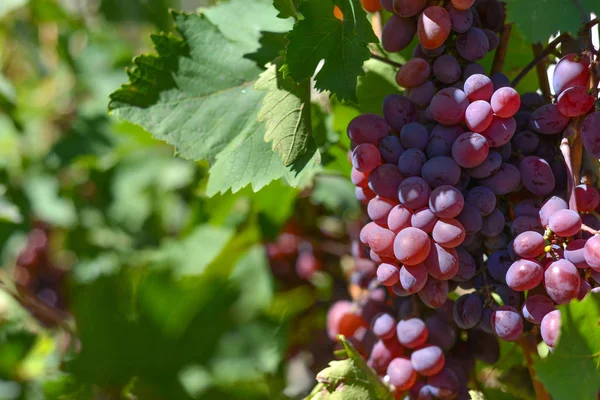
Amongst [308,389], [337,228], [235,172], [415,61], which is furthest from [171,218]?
[415,61]

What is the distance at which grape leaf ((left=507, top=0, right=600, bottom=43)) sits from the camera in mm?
474

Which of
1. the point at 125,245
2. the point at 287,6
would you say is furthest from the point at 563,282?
the point at 125,245

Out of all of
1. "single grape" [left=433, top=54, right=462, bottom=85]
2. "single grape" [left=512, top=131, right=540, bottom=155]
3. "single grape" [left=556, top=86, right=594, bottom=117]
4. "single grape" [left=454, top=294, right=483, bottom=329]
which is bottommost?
"single grape" [left=454, top=294, right=483, bottom=329]

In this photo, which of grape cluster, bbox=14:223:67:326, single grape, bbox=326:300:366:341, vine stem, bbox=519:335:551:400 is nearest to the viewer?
vine stem, bbox=519:335:551:400

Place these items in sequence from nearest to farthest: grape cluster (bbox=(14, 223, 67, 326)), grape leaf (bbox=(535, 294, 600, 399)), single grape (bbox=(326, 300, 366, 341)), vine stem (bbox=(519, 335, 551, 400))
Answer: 1. grape leaf (bbox=(535, 294, 600, 399))
2. vine stem (bbox=(519, 335, 551, 400))
3. single grape (bbox=(326, 300, 366, 341))
4. grape cluster (bbox=(14, 223, 67, 326))

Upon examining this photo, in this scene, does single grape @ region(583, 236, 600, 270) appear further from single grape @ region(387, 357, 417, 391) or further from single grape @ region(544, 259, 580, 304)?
single grape @ region(387, 357, 417, 391)

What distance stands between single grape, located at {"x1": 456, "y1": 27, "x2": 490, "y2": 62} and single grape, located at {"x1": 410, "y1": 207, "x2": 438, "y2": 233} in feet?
0.47

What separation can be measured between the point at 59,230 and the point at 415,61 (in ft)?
3.41

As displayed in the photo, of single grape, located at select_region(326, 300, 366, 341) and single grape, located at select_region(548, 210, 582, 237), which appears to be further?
single grape, located at select_region(326, 300, 366, 341)

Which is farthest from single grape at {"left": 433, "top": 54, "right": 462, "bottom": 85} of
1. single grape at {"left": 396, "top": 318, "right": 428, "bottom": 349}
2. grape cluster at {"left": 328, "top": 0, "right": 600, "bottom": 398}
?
single grape at {"left": 396, "top": 318, "right": 428, "bottom": 349}

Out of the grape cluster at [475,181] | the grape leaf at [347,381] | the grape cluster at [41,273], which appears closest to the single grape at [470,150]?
the grape cluster at [475,181]

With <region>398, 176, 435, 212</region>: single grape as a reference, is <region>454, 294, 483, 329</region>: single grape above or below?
below

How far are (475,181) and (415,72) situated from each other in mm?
111

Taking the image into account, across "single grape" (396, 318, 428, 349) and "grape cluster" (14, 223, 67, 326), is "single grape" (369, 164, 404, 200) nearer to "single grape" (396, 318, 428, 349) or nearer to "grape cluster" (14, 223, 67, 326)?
"single grape" (396, 318, 428, 349)
